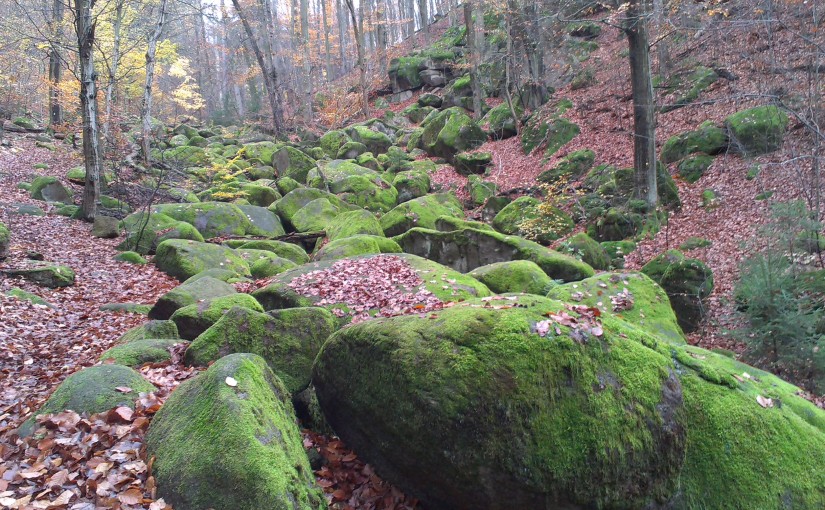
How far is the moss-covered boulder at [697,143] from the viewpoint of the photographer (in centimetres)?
1429

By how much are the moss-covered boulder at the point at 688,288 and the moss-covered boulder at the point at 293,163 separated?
49.8 ft

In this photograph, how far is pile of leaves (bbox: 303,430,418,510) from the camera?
4.32 meters

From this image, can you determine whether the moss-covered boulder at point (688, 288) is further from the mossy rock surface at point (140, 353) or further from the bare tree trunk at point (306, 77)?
the bare tree trunk at point (306, 77)

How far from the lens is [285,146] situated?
22.2m

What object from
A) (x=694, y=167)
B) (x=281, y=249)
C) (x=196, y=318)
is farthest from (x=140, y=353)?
(x=694, y=167)

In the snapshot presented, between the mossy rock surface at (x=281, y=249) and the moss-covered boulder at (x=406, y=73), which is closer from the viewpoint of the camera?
the mossy rock surface at (x=281, y=249)

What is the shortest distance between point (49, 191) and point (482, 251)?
1389 cm

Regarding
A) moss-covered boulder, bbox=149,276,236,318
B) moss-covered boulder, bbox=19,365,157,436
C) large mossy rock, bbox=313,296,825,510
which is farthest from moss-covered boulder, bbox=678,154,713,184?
moss-covered boulder, bbox=19,365,157,436

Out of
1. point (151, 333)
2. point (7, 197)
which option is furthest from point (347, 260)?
point (7, 197)

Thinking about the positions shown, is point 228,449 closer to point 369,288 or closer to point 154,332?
point 154,332

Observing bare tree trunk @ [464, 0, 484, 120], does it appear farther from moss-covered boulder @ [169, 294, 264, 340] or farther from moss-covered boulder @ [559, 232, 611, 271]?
moss-covered boulder @ [169, 294, 264, 340]

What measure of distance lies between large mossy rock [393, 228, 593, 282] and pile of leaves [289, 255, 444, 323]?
252 cm

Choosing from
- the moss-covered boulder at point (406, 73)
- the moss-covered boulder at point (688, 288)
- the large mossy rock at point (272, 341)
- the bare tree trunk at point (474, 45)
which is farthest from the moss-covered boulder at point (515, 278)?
the moss-covered boulder at point (406, 73)

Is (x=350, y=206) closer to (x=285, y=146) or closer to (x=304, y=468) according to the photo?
(x=285, y=146)
